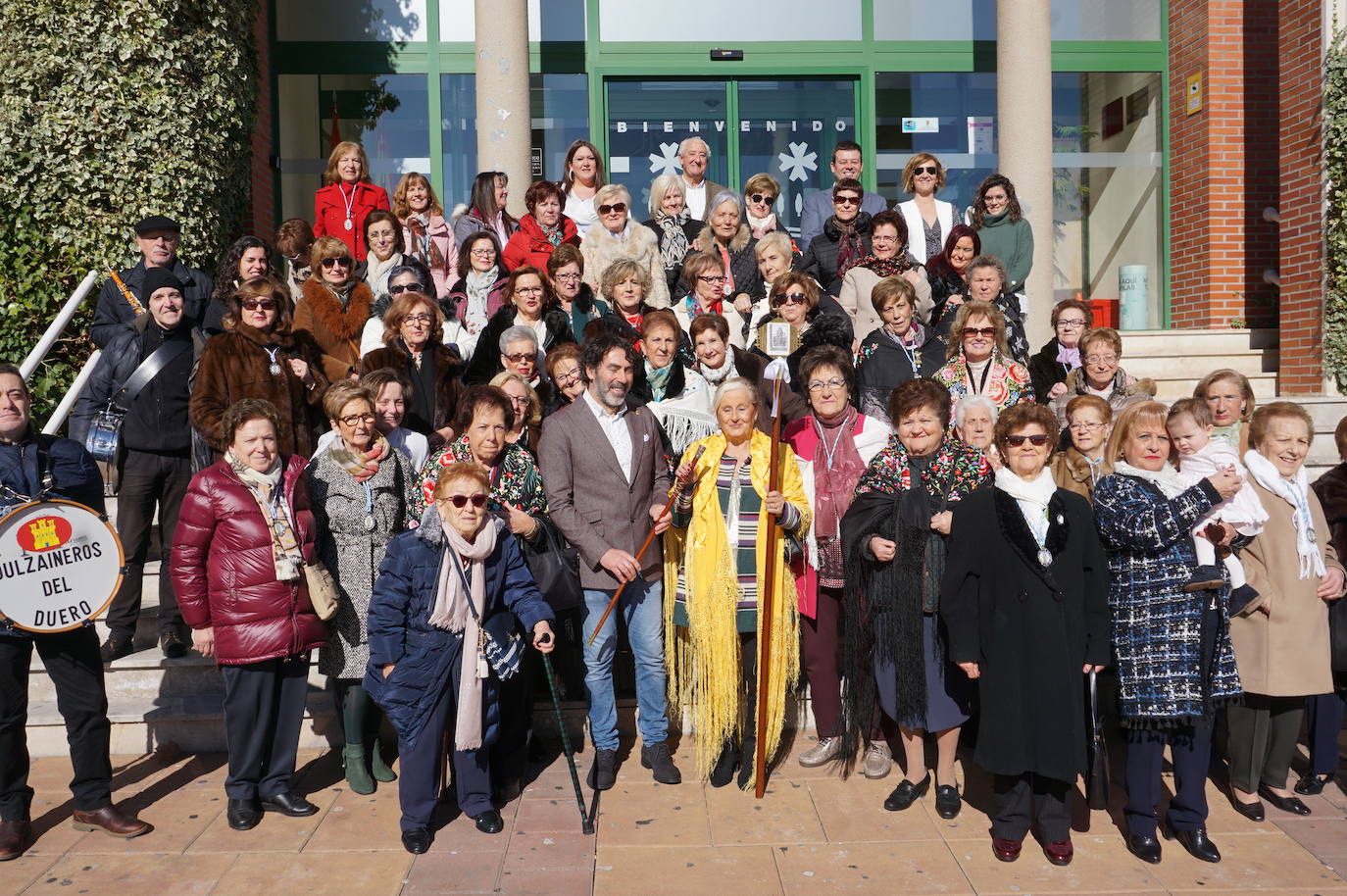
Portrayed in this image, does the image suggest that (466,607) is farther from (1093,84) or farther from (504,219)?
(1093,84)

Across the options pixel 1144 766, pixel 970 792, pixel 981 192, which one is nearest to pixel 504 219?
pixel 981 192

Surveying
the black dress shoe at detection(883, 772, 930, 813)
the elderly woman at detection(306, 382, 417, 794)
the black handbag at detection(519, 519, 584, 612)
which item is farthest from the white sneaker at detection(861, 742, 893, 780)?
the elderly woman at detection(306, 382, 417, 794)

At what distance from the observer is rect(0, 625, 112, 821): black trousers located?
4559 mm

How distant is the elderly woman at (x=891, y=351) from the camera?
619 centimetres

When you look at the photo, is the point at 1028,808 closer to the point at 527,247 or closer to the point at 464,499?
the point at 464,499

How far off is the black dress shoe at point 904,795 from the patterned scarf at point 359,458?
9.05 ft

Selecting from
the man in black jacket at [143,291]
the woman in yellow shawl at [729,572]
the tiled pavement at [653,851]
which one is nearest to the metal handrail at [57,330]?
the man in black jacket at [143,291]

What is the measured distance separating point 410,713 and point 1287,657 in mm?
3785

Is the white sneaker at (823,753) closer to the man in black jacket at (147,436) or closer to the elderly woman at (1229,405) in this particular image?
the elderly woman at (1229,405)

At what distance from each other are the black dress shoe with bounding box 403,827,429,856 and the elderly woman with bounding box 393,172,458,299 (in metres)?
4.10

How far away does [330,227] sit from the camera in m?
7.90

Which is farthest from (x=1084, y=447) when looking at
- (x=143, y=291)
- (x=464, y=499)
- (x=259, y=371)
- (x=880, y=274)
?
(x=143, y=291)

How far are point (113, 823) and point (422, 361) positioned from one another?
2649mm

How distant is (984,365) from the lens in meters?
5.93
